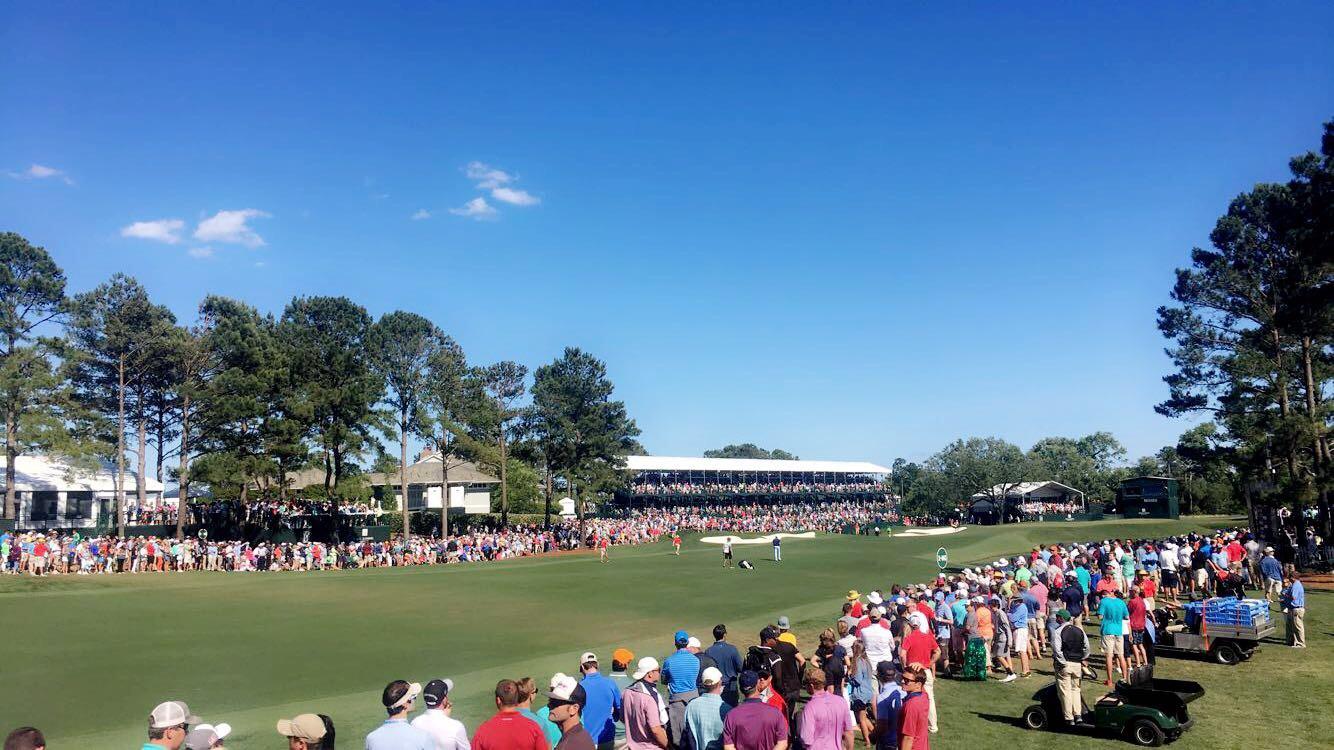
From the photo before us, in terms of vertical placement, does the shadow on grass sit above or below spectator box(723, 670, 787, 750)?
below

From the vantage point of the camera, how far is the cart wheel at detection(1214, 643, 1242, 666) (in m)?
16.0

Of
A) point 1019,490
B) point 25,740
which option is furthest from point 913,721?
point 1019,490

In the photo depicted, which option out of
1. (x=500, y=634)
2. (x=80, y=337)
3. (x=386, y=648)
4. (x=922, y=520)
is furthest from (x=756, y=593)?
(x=922, y=520)

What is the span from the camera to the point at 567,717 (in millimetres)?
6551

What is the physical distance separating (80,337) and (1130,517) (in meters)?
75.9

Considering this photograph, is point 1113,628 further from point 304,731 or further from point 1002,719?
point 304,731

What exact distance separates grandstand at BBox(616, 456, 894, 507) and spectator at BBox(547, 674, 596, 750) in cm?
6156

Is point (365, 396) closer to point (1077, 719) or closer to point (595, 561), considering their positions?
point (595, 561)

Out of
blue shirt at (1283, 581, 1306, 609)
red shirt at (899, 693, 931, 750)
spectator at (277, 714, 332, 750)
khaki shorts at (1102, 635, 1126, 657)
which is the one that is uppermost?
spectator at (277, 714, 332, 750)

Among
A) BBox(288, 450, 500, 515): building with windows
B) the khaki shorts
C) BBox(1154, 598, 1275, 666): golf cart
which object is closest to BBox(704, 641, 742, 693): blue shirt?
the khaki shorts

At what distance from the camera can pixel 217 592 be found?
86.1ft

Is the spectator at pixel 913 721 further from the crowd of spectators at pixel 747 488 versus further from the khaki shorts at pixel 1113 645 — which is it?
the crowd of spectators at pixel 747 488

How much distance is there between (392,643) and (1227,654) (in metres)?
17.4

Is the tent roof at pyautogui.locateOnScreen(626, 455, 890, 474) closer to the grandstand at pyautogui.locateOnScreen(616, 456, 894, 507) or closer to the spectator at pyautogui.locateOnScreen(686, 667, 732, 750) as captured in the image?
the grandstand at pyautogui.locateOnScreen(616, 456, 894, 507)
